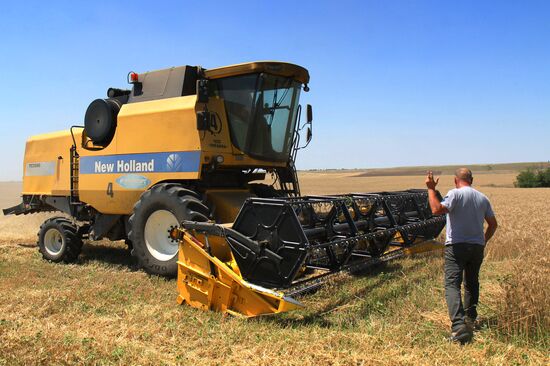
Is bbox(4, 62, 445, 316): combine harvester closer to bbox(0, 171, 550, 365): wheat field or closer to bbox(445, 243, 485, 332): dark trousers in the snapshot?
bbox(0, 171, 550, 365): wheat field

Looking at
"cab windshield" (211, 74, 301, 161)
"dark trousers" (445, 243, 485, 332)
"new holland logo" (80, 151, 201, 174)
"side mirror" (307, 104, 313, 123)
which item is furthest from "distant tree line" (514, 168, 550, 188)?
"dark trousers" (445, 243, 485, 332)

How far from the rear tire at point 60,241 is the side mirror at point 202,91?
3483mm

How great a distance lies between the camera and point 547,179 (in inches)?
1697

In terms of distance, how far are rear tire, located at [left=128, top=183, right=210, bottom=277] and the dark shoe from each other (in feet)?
10.2

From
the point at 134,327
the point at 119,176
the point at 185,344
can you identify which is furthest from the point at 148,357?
the point at 119,176

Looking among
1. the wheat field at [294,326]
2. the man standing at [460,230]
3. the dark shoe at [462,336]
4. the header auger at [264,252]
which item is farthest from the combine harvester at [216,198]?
the dark shoe at [462,336]

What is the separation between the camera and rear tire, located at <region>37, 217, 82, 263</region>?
7.70 meters

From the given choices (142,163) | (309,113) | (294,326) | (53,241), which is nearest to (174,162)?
(142,163)

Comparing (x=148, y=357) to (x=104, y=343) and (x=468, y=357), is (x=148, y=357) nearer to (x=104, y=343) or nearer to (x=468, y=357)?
(x=104, y=343)

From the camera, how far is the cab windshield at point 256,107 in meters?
6.31

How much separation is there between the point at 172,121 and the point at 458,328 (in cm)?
436

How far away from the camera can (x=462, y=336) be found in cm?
358

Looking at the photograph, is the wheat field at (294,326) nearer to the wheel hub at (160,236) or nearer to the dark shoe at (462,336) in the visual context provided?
the dark shoe at (462,336)

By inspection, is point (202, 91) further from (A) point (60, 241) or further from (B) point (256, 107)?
(A) point (60, 241)
